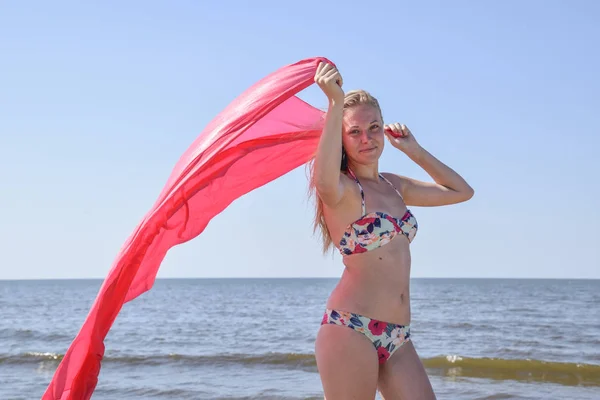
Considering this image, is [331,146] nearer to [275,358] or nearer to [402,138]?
[402,138]

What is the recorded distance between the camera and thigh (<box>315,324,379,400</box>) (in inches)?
147

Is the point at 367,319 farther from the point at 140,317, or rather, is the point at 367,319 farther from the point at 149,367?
the point at 140,317

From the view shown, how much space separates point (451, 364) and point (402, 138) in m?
9.35

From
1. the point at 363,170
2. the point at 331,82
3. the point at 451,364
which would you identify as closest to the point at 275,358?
the point at 451,364

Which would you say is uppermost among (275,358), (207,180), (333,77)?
(333,77)

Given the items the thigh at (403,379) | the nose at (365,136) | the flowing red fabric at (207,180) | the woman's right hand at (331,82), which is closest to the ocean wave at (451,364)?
the thigh at (403,379)

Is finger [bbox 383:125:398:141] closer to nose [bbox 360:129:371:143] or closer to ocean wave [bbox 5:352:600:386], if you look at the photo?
nose [bbox 360:129:371:143]

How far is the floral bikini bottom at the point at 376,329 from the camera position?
151 inches

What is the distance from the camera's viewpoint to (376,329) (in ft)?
12.7

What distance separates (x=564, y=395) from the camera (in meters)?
10.4

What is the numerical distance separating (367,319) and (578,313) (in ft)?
83.6

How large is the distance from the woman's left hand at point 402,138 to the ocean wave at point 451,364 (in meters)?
8.25

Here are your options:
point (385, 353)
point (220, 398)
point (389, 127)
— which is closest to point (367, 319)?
point (385, 353)

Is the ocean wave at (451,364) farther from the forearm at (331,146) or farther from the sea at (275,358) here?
the forearm at (331,146)
